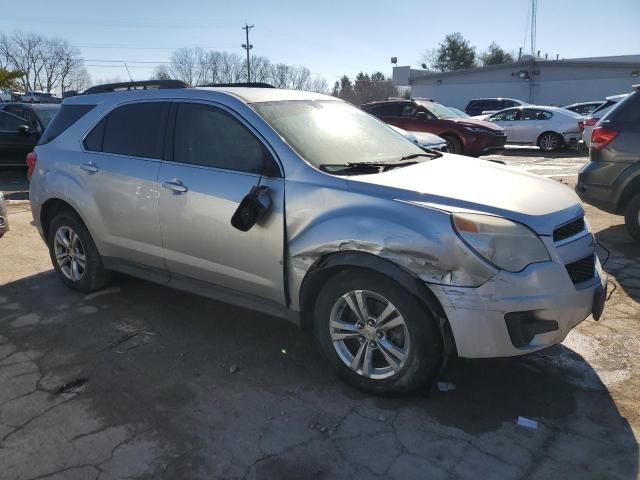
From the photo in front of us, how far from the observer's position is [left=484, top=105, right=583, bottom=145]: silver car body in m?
16.4

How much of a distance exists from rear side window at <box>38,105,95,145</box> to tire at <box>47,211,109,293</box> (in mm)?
732

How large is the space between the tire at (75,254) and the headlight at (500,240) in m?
3.33

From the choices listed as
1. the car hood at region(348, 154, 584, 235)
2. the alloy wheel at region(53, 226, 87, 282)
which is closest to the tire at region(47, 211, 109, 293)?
the alloy wheel at region(53, 226, 87, 282)

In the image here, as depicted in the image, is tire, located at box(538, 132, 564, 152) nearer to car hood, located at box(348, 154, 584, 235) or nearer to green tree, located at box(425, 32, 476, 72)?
car hood, located at box(348, 154, 584, 235)

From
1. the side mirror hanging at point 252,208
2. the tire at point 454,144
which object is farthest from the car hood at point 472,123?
the side mirror hanging at point 252,208

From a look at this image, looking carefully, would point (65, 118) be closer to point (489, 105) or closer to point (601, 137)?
point (601, 137)

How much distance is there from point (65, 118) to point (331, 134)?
2656mm

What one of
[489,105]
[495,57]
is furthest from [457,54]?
[489,105]

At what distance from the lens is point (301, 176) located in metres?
3.29

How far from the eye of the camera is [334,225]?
3.09 m

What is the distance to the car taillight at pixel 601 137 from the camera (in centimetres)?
584

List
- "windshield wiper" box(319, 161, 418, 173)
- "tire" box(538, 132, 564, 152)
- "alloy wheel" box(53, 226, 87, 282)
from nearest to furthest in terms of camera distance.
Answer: "windshield wiper" box(319, 161, 418, 173), "alloy wheel" box(53, 226, 87, 282), "tire" box(538, 132, 564, 152)

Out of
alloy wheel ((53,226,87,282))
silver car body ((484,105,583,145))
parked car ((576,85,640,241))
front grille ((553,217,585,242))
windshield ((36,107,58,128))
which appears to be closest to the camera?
front grille ((553,217,585,242))

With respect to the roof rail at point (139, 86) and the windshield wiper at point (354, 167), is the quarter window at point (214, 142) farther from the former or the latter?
the roof rail at point (139, 86)
